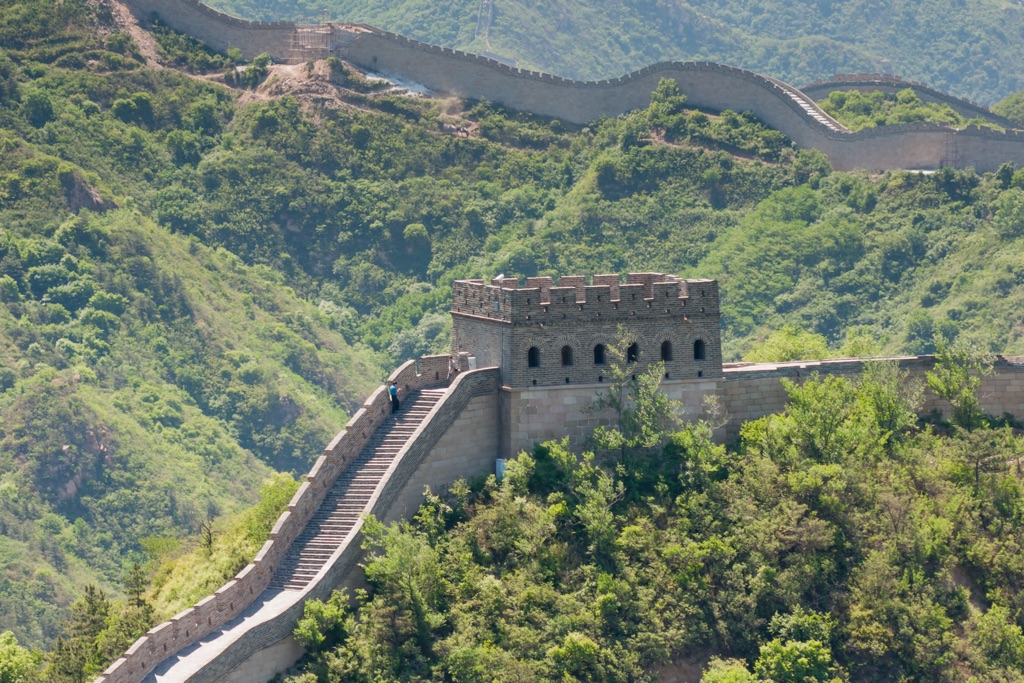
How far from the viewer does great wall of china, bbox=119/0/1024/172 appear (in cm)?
11519

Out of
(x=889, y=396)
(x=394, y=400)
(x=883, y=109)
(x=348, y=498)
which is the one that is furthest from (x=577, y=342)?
(x=883, y=109)

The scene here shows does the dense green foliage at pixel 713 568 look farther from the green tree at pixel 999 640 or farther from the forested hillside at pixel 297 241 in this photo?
the forested hillside at pixel 297 241

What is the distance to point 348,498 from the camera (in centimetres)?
5288

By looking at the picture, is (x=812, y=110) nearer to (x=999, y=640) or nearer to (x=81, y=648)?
(x=999, y=640)

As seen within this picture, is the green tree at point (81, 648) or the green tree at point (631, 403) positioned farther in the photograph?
the green tree at point (631, 403)

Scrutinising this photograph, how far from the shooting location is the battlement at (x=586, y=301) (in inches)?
2147

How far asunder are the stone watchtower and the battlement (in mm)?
23

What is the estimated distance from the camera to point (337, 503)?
52906mm

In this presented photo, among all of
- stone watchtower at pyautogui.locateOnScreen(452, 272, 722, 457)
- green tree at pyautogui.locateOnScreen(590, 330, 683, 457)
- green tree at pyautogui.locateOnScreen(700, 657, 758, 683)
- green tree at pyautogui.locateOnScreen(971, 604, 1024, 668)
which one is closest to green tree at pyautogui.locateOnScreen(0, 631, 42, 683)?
stone watchtower at pyautogui.locateOnScreen(452, 272, 722, 457)

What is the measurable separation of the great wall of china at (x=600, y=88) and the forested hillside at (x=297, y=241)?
3.91 ft

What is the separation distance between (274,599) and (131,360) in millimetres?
54025

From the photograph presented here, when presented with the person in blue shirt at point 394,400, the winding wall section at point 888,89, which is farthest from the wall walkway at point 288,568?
the winding wall section at point 888,89

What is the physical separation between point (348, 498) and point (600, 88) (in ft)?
234

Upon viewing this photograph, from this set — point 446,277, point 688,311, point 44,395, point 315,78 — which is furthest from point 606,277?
point 315,78
